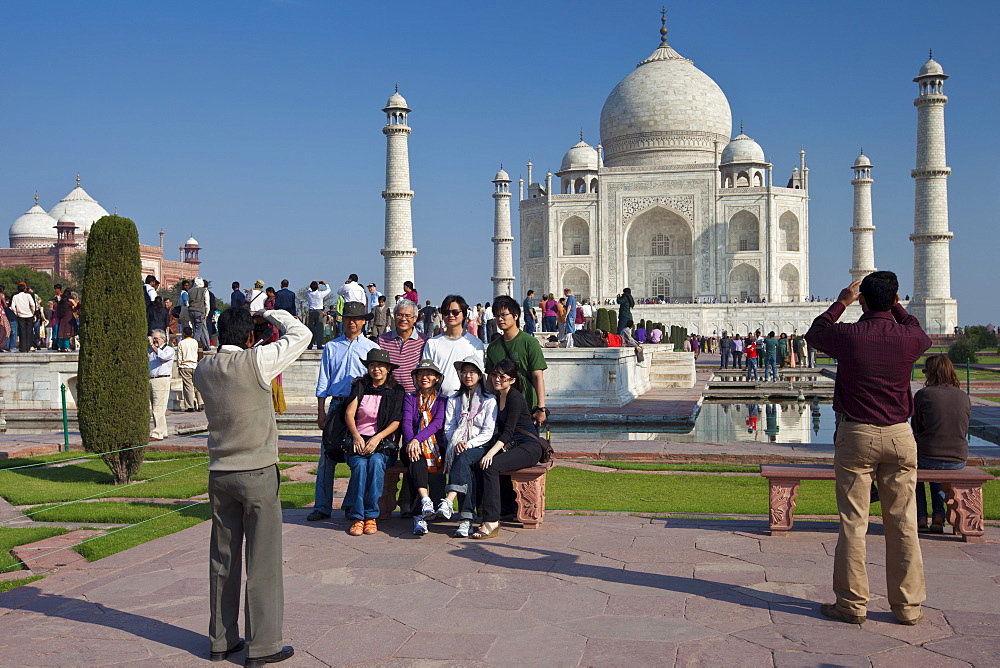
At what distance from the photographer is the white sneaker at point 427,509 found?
4953 mm

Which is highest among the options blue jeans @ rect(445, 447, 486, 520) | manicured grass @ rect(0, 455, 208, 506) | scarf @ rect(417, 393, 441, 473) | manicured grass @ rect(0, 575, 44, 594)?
scarf @ rect(417, 393, 441, 473)

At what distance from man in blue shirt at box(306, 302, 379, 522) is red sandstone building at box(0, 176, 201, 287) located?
145 feet

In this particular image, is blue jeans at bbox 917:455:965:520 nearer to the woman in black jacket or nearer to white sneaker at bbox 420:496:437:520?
the woman in black jacket

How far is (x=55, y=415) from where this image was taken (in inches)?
458

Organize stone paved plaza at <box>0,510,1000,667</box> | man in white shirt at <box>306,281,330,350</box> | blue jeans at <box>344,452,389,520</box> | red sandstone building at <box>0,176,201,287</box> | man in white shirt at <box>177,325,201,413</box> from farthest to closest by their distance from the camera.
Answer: red sandstone building at <box>0,176,201,287</box>
man in white shirt at <box>306,281,330,350</box>
man in white shirt at <box>177,325,201,413</box>
blue jeans at <box>344,452,389,520</box>
stone paved plaza at <box>0,510,1000,667</box>

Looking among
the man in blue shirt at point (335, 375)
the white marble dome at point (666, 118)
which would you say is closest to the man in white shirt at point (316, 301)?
the man in blue shirt at point (335, 375)

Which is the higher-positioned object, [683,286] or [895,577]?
[683,286]

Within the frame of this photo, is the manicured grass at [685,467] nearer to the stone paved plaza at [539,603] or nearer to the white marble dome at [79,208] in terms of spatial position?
the stone paved plaza at [539,603]

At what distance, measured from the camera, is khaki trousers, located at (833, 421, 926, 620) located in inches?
135

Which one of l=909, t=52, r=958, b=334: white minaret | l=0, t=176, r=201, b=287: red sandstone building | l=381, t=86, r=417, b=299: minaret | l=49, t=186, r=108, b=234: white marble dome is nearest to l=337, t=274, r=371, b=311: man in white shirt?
l=381, t=86, r=417, b=299: minaret

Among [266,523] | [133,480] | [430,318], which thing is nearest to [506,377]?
[266,523]

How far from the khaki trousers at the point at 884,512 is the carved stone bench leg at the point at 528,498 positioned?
1828mm

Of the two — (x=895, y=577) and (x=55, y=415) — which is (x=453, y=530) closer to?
(x=895, y=577)

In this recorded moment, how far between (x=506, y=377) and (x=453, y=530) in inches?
34.2
